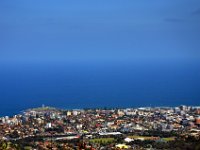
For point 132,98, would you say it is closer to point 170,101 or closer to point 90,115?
point 170,101

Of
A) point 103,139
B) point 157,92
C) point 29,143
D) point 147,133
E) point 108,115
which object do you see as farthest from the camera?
point 157,92

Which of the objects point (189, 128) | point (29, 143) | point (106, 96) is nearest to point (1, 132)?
point (29, 143)

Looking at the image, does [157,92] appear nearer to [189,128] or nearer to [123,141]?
[189,128]

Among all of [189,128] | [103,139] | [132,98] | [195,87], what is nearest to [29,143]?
[103,139]

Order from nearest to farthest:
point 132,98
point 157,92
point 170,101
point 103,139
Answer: point 103,139
point 170,101
point 132,98
point 157,92

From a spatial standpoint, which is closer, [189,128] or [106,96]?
[189,128]

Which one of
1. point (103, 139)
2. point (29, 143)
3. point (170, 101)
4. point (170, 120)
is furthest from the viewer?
point (170, 101)
